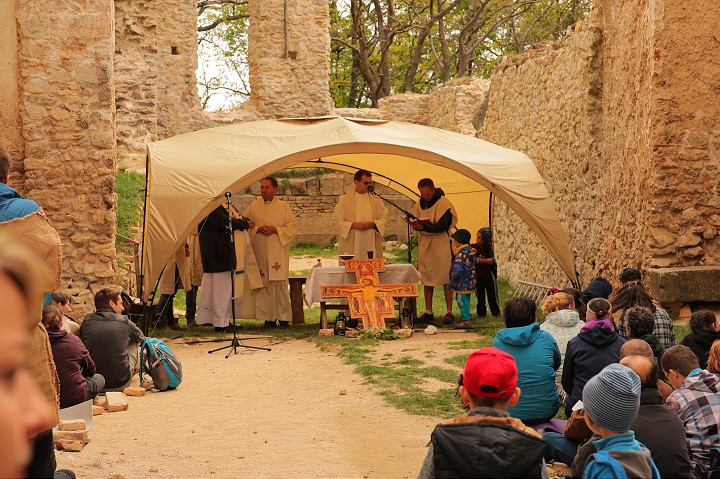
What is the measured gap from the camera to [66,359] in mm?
6219

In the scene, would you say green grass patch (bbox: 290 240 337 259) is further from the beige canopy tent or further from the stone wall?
the beige canopy tent

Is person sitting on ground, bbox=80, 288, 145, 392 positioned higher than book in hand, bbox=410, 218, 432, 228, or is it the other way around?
book in hand, bbox=410, 218, 432, 228

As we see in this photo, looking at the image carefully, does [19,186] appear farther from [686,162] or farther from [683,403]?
[683,403]

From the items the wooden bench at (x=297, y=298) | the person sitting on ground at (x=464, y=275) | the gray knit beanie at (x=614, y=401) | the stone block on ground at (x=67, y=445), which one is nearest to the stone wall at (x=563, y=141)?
the person sitting on ground at (x=464, y=275)

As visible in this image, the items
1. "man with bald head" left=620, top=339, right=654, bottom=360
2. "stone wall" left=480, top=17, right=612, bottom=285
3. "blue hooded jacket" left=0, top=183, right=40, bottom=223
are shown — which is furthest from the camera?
"stone wall" left=480, top=17, right=612, bottom=285

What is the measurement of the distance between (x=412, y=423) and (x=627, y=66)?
5365 mm

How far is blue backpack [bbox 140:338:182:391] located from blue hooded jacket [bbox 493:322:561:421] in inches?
127

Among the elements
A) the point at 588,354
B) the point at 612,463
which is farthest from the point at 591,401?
the point at 588,354

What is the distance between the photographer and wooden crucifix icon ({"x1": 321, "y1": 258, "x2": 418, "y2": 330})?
36.0ft

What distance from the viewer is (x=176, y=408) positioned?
743 cm

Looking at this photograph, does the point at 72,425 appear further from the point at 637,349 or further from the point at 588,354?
the point at 637,349

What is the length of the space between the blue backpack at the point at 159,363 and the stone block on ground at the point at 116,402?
1.82ft

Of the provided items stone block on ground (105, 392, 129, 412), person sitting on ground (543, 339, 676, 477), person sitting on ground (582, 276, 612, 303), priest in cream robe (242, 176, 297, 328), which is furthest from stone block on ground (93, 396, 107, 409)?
priest in cream robe (242, 176, 297, 328)

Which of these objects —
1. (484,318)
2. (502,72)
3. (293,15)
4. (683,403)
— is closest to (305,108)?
(293,15)
